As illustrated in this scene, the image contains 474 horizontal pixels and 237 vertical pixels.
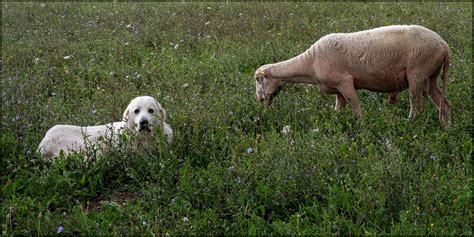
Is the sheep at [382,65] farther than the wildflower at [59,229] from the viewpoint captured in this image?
Yes

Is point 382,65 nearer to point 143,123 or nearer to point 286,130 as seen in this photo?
point 286,130

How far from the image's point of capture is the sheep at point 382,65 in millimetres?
7242

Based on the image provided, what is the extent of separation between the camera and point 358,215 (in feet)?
15.7

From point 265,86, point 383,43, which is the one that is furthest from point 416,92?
point 265,86

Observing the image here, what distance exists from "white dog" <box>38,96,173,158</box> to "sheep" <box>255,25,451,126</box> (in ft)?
6.92

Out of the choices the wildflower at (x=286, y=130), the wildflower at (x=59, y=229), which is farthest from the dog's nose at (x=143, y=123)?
the wildflower at (x=59, y=229)

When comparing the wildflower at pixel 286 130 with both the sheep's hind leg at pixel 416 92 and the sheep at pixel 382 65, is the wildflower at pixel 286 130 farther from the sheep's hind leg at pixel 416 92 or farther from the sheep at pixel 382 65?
the sheep's hind leg at pixel 416 92

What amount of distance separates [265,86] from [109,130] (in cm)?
230

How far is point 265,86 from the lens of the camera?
27.7ft

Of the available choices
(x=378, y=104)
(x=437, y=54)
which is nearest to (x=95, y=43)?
(x=378, y=104)

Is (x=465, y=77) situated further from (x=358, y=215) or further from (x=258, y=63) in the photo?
(x=358, y=215)

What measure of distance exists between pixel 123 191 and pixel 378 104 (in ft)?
11.5

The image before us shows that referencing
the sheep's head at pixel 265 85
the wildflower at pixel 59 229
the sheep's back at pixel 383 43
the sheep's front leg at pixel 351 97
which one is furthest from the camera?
the sheep's head at pixel 265 85

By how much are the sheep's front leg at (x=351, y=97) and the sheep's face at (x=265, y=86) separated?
1.09m
